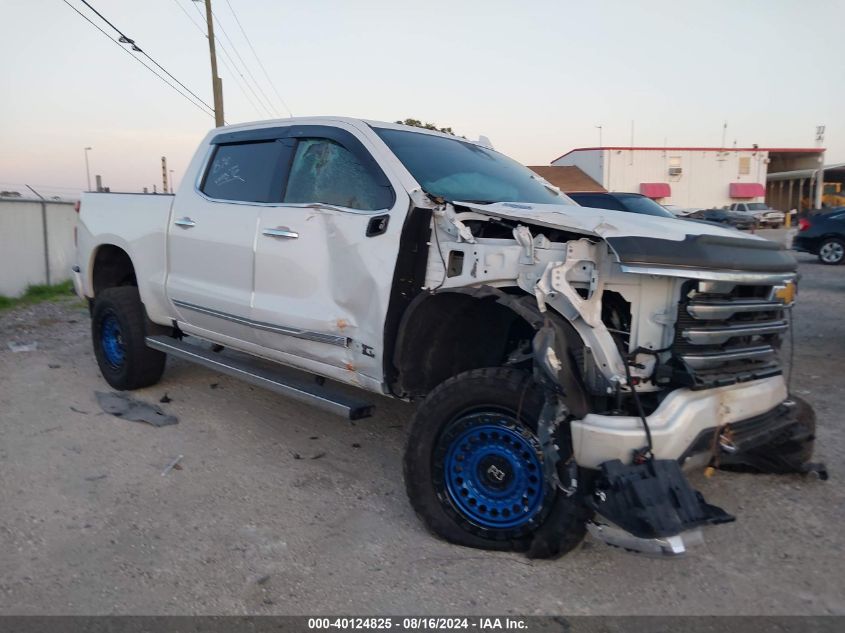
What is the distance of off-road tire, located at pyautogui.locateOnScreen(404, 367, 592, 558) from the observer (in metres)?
3.18

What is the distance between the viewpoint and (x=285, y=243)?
4.39 m

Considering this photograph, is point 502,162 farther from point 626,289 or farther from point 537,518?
point 537,518

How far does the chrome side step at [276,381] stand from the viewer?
3.97 meters

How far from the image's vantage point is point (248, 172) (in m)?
5.00

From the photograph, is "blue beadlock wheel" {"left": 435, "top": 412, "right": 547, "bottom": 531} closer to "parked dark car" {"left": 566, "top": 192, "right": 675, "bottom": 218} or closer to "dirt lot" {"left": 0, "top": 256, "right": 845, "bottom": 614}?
"dirt lot" {"left": 0, "top": 256, "right": 845, "bottom": 614}

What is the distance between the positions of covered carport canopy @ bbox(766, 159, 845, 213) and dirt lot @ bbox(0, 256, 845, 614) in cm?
4910

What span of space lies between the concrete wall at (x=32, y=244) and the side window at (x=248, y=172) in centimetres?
877

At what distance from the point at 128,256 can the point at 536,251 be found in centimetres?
421

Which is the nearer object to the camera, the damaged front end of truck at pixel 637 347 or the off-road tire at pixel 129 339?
the damaged front end of truck at pixel 637 347

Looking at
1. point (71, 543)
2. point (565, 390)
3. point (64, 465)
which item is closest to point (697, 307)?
point (565, 390)

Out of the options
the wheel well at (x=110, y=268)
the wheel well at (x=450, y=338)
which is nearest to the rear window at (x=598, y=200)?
the wheel well at (x=110, y=268)

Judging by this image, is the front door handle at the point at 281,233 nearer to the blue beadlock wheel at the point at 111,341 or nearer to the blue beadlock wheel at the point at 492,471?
the blue beadlock wheel at the point at 492,471

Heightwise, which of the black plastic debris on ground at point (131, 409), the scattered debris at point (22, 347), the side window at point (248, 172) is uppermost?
the side window at point (248, 172)

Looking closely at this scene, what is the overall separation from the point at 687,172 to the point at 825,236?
32.8 metres
